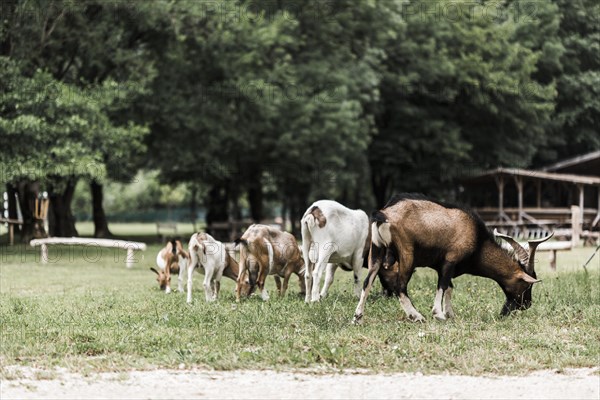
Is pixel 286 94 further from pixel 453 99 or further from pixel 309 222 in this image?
pixel 309 222

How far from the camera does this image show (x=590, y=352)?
9234mm

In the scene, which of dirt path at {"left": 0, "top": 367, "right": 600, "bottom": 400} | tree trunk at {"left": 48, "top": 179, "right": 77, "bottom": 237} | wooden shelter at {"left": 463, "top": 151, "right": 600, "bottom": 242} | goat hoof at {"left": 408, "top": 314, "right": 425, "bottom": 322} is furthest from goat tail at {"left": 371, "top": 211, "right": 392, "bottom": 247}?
wooden shelter at {"left": 463, "top": 151, "right": 600, "bottom": 242}

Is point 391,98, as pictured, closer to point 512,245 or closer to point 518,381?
point 512,245

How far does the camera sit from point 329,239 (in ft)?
44.0

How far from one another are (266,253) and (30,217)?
70.9 feet

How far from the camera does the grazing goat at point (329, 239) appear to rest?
526 inches

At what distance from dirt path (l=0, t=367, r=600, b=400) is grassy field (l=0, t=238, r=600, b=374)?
303mm

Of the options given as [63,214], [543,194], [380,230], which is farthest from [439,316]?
[543,194]

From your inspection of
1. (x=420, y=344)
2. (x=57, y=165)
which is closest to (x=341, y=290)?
(x=420, y=344)

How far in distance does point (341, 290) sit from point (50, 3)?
1710 centimetres

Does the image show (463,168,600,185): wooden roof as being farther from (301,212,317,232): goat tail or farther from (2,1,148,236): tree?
(301,212,317,232): goat tail

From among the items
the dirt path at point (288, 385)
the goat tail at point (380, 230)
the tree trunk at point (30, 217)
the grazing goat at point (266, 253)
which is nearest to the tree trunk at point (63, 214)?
the tree trunk at point (30, 217)

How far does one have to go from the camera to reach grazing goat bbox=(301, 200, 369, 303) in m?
13.4

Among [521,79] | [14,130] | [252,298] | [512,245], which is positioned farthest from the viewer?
[521,79]
